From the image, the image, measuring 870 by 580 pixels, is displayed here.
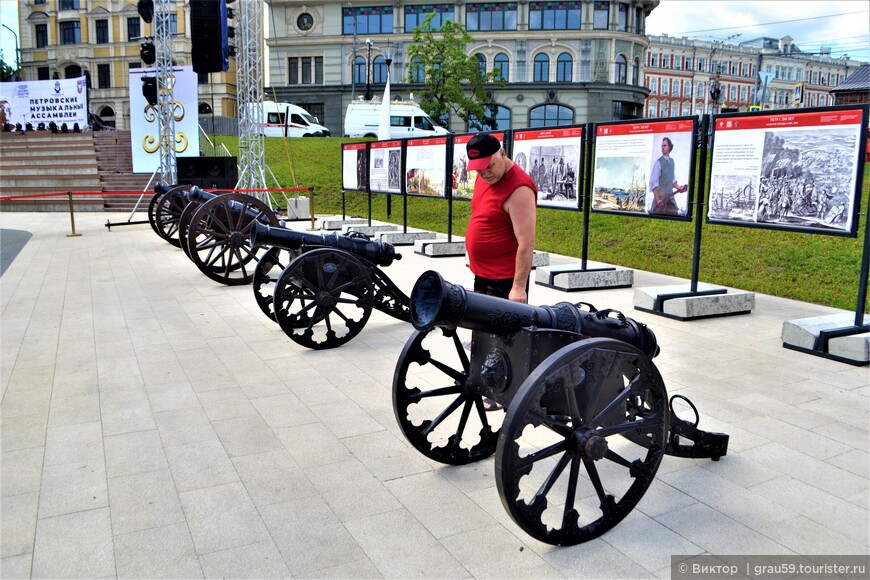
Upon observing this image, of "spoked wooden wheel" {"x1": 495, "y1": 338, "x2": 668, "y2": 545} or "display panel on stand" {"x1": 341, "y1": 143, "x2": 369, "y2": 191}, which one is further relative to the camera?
"display panel on stand" {"x1": 341, "y1": 143, "x2": 369, "y2": 191}

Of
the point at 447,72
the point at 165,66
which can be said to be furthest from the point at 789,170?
the point at 447,72

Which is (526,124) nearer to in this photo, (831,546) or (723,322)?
(723,322)

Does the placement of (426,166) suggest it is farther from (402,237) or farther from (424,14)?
(424,14)

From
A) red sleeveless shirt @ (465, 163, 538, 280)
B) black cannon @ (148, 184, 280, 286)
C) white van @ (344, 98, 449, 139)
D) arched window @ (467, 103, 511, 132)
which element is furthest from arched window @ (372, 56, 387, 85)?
red sleeveless shirt @ (465, 163, 538, 280)

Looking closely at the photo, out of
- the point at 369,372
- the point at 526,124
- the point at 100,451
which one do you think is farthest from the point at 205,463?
the point at 526,124

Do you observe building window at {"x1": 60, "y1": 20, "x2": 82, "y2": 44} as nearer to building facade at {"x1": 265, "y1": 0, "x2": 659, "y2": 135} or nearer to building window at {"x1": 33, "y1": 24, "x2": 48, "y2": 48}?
building window at {"x1": 33, "y1": 24, "x2": 48, "y2": 48}

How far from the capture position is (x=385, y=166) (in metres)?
14.5

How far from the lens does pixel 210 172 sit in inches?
730

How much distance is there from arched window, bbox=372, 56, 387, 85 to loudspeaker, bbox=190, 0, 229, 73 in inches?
1512

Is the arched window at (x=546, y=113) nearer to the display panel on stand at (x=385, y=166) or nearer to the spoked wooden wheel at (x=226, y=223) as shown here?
the display panel on stand at (x=385, y=166)

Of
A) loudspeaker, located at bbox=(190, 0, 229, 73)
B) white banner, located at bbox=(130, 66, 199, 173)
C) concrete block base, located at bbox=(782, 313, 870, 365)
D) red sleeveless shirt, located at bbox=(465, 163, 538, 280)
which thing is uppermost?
loudspeaker, located at bbox=(190, 0, 229, 73)

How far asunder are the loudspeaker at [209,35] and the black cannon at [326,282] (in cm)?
1409

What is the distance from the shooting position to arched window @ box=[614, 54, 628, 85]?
55.4 m

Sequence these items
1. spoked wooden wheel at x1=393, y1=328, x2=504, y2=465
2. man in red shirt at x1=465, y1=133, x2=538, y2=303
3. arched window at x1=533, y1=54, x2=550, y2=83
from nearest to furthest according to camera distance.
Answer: spoked wooden wheel at x1=393, y1=328, x2=504, y2=465 → man in red shirt at x1=465, y1=133, x2=538, y2=303 → arched window at x1=533, y1=54, x2=550, y2=83
